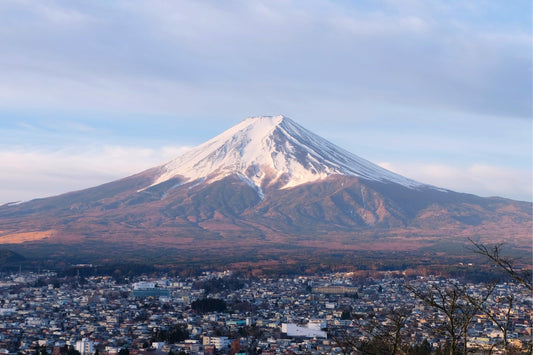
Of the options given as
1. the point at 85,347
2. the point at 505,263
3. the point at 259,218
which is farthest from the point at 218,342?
the point at 259,218

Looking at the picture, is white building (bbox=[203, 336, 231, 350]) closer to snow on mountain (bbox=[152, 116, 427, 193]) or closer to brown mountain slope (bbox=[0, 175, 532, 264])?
brown mountain slope (bbox=[0, 175, 532, 264])

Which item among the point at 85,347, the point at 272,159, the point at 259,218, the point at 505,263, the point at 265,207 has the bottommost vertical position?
the point at 85,347

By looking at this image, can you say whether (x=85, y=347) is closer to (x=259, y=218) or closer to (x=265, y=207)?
(x=259, y=218)

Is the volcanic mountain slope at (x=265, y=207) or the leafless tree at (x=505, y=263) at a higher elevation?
the volcanic mountain slope at (x=265, y=207)

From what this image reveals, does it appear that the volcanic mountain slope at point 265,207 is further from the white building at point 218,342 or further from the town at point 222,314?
the white building at point 218,342

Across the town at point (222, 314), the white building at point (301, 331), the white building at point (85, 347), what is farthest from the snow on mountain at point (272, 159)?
the white building at point (85, 347)

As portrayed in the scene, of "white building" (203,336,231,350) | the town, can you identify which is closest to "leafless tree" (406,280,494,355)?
the town

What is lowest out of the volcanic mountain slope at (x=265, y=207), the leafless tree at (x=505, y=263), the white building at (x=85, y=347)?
the white building at (x=85, y=347)
